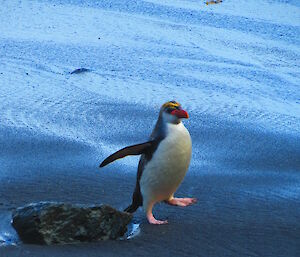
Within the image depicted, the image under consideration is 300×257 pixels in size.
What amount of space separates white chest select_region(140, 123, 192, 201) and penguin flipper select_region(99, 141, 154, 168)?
65 millimetres

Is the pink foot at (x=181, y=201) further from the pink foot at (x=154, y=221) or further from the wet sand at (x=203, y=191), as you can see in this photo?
the pink foot at (x=154, y=221)

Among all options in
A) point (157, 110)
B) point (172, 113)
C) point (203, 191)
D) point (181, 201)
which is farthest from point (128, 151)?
point (157, 110)

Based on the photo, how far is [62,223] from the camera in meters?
3.43

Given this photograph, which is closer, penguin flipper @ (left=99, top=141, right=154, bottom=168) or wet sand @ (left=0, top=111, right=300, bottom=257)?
wet sand @ (left=0, top=111, right=300, bottom=257)

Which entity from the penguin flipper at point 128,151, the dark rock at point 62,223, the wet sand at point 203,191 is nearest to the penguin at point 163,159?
the penguin flipper at point 128,151

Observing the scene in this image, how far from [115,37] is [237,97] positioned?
2562mm

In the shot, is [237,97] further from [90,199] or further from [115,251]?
[115,251]

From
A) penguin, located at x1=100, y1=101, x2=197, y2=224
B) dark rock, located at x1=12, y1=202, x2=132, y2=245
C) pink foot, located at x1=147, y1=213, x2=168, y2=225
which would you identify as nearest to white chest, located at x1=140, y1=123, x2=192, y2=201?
penguin, located at x1=100, y1=101, x2=197, y2=224

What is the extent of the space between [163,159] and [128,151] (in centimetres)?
23

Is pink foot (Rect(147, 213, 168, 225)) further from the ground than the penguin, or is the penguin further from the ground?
the penguin

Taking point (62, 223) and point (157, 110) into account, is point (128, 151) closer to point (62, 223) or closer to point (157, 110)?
point (62, 223)

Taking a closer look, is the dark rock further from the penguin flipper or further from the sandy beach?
the penguin flipper

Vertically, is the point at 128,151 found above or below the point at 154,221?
above

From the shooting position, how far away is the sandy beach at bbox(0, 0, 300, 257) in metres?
3.85
